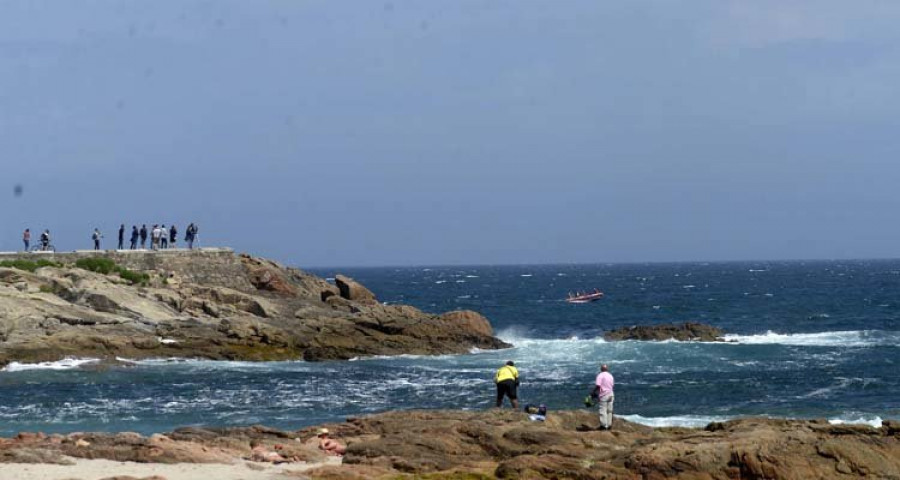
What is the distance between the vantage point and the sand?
18719mm

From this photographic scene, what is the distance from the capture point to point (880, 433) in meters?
20.1

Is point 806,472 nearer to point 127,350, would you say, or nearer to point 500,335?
point 127,350

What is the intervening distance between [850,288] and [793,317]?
44.2 m

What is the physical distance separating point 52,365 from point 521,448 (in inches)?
946

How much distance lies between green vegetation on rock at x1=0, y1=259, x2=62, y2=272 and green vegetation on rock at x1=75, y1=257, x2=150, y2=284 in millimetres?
1168

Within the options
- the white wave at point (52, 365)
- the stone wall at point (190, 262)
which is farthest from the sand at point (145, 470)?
the stone wall at point (190, 262)

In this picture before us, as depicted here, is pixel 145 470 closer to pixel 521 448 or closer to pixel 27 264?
pixel 521 448

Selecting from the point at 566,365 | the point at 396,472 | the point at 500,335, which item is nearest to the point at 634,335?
the point at 500,335

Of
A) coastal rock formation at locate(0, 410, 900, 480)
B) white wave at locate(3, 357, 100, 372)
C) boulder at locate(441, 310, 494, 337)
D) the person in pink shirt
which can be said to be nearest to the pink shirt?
the person in pink shirt

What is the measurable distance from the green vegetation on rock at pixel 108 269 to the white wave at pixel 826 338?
26649mm

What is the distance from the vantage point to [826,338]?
59938mm

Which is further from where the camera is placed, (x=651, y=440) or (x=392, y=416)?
(x=392, y=416)

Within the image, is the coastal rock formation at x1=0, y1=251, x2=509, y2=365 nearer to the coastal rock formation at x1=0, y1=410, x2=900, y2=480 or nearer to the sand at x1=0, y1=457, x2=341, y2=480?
the coastal rock formation at x1=0, y1=410, x2=900, y2=480

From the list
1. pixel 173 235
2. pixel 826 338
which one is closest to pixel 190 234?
pixel 173 235
